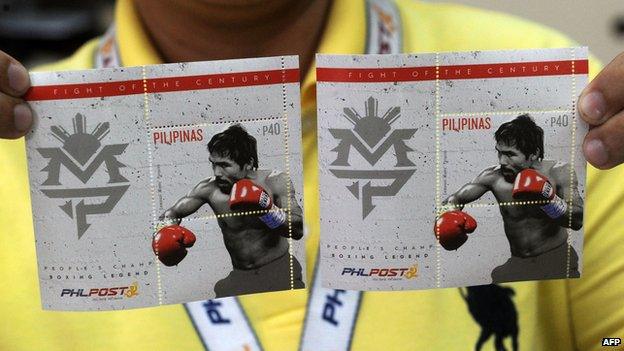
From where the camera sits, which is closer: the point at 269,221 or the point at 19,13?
the point at 269,221

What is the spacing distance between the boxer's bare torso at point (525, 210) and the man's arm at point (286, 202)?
0.46ft

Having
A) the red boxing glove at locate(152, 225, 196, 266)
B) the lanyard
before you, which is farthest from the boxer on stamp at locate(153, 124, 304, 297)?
the lanyard

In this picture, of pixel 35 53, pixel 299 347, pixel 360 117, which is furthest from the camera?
pixel 35 53

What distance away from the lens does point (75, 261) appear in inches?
28.3

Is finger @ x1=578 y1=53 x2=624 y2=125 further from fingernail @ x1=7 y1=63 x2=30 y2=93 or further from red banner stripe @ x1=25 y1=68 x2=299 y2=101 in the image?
fingernail @ x1=7 y1=63 x2=30 y2=93

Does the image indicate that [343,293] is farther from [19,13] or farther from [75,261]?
[19,13]

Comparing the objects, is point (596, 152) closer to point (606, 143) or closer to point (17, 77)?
point (606, 143)

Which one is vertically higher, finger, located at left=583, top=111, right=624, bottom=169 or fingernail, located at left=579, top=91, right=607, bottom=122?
fingernail, located at left=579, top=91, right=607, bottom=122

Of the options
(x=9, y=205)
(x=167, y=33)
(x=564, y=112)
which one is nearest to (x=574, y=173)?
(x=564, y=112)

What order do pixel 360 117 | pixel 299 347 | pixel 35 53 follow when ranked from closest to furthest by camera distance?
1. pixel 360 117
2. pixel 299 347
3. pixel 35 53

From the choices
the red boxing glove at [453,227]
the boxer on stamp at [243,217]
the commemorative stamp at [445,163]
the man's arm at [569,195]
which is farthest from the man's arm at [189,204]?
the man's arm at [569,195]

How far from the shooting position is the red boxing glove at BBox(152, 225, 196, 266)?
28.4 inches

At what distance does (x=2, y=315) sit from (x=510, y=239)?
53cm

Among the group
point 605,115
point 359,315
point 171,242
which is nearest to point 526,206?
point 605,115
